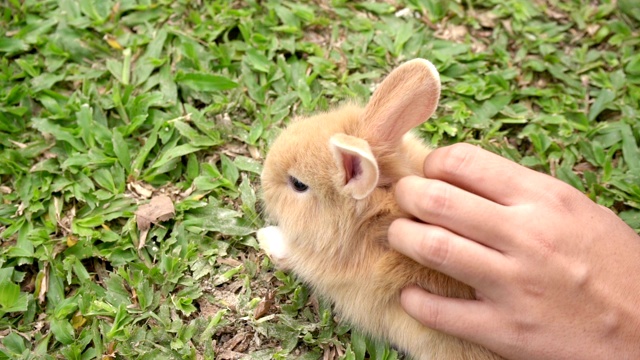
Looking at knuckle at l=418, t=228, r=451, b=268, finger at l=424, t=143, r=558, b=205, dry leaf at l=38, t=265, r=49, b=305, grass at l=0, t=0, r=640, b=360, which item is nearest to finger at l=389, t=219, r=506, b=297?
knuckle at l=418, t=228, r=451, b=268

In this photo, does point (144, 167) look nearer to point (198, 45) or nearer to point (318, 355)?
point (198, 45)

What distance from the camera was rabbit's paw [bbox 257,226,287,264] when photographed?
3578 mm

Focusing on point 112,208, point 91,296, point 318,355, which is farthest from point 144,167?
point 318,355

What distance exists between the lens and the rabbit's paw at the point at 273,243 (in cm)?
358

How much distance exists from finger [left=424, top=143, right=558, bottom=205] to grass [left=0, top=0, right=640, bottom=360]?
1101 mm

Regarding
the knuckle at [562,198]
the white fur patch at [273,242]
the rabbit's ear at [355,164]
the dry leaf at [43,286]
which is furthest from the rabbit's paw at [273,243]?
the knuckle at [562,198]

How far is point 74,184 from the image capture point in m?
3.89

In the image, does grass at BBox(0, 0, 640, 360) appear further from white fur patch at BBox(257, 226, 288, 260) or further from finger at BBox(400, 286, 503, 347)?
finger at BBox(400, 286, 503, 347)

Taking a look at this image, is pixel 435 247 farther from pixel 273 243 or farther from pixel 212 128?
pixel 212 128

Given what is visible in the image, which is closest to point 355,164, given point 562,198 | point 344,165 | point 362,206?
point 344,165

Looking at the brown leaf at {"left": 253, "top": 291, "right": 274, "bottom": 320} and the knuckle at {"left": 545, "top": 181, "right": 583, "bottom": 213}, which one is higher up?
the knuckle at {"left": 545, "top": 181, "right": 583, "bottom": 213}

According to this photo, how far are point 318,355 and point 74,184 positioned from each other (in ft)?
6.05

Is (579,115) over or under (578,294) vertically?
under

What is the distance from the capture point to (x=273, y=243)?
11.9 ft
